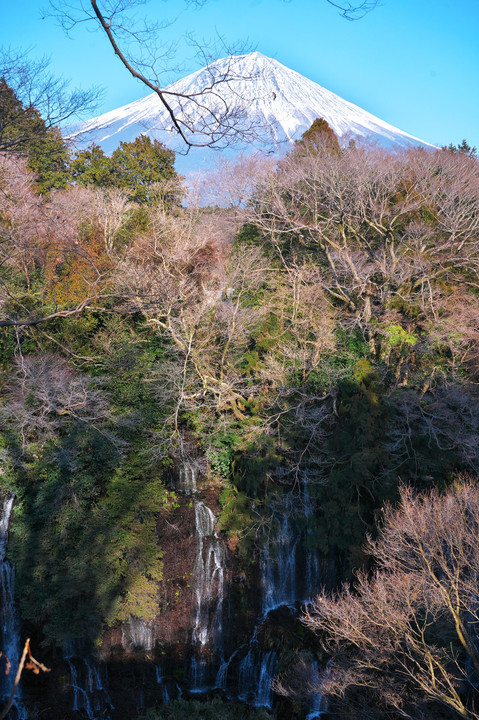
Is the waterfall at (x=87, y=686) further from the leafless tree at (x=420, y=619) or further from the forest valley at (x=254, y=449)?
the leafless tree at (x=420, y=619)

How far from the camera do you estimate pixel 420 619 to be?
831 cm

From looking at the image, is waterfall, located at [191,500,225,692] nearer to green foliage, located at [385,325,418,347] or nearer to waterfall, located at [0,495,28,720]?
waterfall, located at [0,495,28,720]

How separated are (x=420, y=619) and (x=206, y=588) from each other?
542cm

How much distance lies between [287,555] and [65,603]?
560 centimetres

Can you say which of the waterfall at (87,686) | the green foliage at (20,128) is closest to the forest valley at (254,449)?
the waterfall at (87,686)

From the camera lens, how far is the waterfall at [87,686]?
411 inches

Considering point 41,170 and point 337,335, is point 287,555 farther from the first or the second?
point 41,170

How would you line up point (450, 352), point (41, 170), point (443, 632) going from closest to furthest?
point (443, 632) → point (450, 352) → point (41, 170)

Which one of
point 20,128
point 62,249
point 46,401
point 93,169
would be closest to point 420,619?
point 46,401

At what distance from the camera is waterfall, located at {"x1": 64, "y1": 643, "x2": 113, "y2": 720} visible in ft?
34.2

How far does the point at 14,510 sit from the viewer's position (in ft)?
34.6

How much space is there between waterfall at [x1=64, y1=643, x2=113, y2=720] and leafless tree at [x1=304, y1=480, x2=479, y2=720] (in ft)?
17.3

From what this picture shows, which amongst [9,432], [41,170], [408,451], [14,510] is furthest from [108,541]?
[41,170]

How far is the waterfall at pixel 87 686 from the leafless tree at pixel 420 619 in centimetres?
527
